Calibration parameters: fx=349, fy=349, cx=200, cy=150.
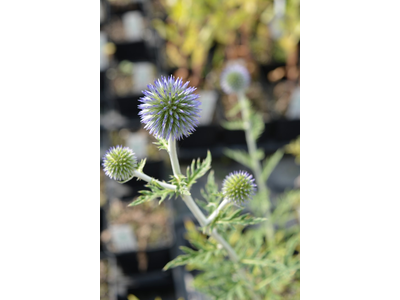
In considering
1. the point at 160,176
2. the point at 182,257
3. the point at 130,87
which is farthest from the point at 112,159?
the point at 130,87

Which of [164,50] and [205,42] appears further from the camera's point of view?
[164,50]

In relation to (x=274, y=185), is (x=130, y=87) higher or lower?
higher

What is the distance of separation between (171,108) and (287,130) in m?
1.82

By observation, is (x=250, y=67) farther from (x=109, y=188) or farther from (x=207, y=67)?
(x=109, y=188)

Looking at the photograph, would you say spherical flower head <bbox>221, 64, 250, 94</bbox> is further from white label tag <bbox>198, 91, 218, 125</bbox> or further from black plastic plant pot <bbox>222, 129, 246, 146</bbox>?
black plastic plant pot <bbox>222, 129, 246, 146</bbox>

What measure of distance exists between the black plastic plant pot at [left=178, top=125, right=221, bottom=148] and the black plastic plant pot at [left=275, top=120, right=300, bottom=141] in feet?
1.44

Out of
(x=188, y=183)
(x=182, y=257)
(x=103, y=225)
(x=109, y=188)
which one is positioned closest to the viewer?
(x=188, y=183)

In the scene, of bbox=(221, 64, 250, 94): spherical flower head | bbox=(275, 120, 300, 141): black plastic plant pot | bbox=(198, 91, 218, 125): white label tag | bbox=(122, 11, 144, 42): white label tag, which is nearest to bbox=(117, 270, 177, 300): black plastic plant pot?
bbox=(198, 91, 218, 125): white label tag

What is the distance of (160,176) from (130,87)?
34.2 inches

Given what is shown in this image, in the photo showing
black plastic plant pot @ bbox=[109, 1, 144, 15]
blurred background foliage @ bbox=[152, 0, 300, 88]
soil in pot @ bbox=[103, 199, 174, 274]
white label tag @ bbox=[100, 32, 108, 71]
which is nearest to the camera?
soil in pot @ bbox=[103, 199, 174, 274]

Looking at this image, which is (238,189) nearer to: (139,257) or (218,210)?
(218,210)

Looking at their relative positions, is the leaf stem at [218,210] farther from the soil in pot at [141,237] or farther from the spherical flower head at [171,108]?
the soil in pot at [141,237]

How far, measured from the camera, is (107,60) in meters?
2.99

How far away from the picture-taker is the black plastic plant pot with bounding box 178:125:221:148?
251 centimetres
